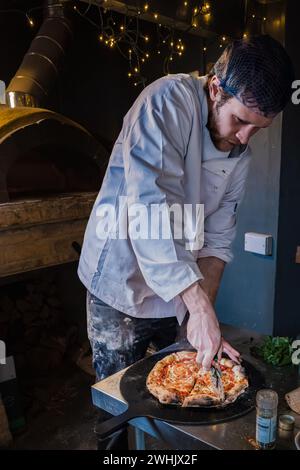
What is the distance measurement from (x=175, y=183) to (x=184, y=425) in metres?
0.59

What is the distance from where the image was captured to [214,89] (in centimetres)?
102

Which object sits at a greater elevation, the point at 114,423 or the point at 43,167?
the point at 43,167

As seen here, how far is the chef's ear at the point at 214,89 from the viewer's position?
39.2 inches

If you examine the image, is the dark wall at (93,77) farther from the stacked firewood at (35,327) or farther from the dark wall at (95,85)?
the stacked firewood at (35,327)

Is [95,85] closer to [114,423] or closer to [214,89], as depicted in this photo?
[214,89]

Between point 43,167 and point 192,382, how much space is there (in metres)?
1.67

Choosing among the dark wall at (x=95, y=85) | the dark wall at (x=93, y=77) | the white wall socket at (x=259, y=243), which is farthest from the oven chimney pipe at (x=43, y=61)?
the white wall socket at (x=259, y=243)

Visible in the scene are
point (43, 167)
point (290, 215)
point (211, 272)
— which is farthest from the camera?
point (43, 167)

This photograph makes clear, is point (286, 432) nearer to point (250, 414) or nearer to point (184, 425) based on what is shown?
point (250, 414)

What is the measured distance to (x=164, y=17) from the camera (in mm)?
1859

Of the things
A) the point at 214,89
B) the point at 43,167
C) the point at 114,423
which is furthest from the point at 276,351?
the point at 43,167

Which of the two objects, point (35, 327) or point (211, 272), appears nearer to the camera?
point (211, 272)
